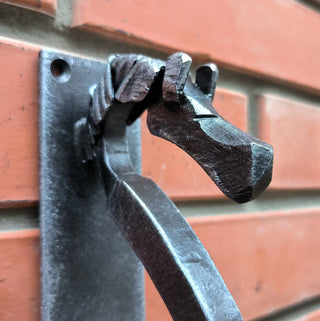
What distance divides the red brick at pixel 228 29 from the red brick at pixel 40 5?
0.02m

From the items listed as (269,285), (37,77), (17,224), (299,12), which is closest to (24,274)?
(17,224)

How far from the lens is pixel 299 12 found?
59 cm

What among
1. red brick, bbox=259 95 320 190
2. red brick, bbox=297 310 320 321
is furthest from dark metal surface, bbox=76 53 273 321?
red brick, bbox=297 310 320 321

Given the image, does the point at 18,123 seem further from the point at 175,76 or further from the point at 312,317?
the point at 312,317

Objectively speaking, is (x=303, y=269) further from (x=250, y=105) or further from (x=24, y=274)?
(x=24, y=274)

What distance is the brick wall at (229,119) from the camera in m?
0.32

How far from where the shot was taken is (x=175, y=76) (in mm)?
235

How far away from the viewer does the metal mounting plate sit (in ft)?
1.04

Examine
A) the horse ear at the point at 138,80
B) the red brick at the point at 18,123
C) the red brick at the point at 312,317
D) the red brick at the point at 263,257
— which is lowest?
the red brick at the point at 312,317

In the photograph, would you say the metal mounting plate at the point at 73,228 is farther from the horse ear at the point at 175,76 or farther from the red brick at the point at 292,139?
the red brick at the point at 292,139

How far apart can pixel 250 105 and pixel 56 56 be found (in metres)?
0.27

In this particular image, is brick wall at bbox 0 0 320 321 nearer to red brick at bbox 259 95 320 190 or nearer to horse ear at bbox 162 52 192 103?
red brick at bbox 259 95 320 190

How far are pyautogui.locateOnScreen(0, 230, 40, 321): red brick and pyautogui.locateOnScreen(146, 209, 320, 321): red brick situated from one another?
0.12m

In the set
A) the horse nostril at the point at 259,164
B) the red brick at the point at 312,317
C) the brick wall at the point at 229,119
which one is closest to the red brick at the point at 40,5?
the brick wall at the point at 229,119
